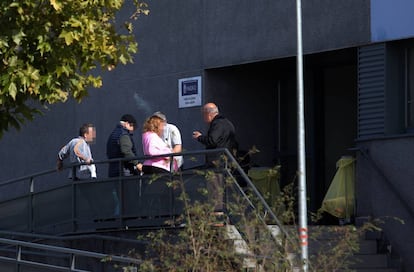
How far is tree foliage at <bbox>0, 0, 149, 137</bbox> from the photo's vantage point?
10719mm

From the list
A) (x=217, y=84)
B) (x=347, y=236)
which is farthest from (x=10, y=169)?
(x=347, y=236)

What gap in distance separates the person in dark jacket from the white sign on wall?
2.01 meters

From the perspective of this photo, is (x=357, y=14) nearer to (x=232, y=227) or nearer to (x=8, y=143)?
(x=232, y=227)

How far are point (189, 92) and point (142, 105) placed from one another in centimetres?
125

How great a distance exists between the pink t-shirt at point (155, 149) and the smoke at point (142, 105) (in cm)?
373

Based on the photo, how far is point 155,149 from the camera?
15609mm

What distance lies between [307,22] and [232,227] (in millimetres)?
5815

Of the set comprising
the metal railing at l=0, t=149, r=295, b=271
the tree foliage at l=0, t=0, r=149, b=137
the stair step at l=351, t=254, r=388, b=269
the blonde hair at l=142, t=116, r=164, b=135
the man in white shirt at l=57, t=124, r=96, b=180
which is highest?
the tree foliage at l=0, t=0, r=149, b=137

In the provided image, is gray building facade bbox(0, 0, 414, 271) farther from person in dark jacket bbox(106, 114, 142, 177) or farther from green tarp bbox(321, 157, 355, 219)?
person in dark jacket bbox(106, 114, 142, 177)

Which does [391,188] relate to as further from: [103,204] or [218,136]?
[103,204]

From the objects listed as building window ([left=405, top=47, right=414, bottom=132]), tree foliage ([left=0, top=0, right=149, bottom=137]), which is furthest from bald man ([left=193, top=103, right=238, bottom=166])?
tree foliage ([left=0, top=0, right=149, bottom=137])

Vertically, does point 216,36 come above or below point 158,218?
above

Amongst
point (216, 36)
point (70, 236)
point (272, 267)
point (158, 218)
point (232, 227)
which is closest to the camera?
point (272, 267)

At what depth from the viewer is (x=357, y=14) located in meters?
16.0
